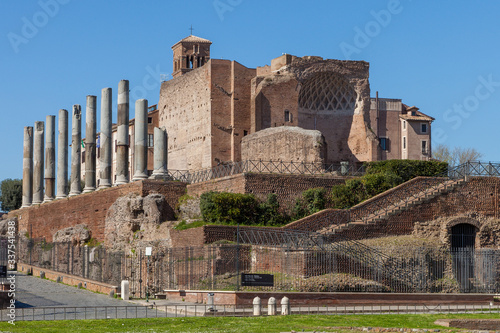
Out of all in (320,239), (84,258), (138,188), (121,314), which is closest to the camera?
(121,314)

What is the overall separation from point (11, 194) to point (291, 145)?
44585mm

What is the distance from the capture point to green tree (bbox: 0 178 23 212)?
85.0 m

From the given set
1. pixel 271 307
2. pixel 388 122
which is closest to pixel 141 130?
pixel 271 307

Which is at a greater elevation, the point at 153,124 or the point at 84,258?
the point at 153,124

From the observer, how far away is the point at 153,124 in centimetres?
7506

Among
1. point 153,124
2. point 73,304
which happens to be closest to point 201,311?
point 73,304

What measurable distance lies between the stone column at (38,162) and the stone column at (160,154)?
61.8 ft

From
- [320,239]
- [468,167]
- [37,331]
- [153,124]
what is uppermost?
[153,124]

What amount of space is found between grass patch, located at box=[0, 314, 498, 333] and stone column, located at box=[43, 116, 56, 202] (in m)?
38.0

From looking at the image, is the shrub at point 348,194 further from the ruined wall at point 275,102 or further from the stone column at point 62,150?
the stone column at point 62,150

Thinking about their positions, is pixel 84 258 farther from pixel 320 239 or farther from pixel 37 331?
pixel 37 331

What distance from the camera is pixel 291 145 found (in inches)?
1916

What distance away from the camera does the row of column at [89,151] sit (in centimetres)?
5062

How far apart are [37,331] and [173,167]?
39.7 meters
